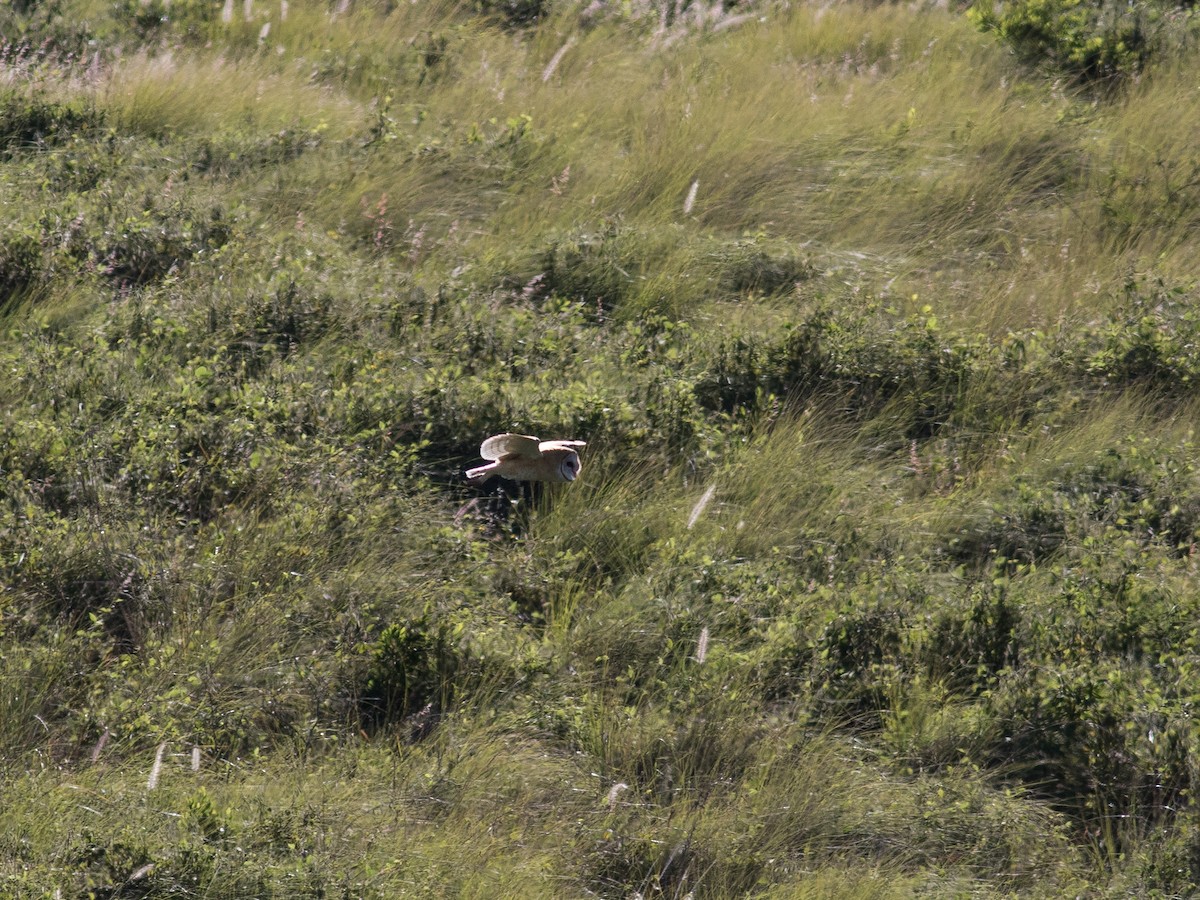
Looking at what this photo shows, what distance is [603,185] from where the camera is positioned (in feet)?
22.7

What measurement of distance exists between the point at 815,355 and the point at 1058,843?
2.30 meters

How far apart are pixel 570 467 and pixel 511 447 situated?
0.73 feet

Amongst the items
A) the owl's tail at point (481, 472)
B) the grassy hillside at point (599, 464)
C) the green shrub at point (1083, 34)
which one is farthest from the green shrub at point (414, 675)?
the green shrub at point (1083, 34)

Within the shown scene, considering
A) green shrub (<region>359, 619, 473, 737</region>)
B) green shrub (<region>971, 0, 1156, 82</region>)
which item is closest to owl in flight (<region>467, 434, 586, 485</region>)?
green shrub (<region>359, 619, 473, 737</region>)

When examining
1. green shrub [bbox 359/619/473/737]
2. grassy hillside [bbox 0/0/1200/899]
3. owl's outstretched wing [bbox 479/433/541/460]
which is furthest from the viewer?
owl's outstretched wing [bbox 479/433/541/460]

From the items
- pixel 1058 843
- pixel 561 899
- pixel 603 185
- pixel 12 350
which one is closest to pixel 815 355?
pixel 603 185

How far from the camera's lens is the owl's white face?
5090mm

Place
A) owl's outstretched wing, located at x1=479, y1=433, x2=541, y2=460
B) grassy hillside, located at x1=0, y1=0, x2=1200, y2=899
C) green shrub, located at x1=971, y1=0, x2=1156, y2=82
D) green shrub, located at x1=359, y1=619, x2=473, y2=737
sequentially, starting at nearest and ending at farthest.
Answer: grassy hillside, located at x1=0, y1=0, x2=1200, y2=899
green shrub, located at x1=359, y1=619, x2=473, y2=737
owl's outstretched wing, located at x1=479, y1=433, x2=541, y2=460
green shrub, located at x1=971, y1=0, x2=1156, y2=82

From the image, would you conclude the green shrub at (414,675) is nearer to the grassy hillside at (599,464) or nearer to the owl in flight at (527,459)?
the grassy hillside at (599,464)

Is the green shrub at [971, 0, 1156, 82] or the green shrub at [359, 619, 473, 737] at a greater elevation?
the green shrub at [971, 0, 1156, 82]

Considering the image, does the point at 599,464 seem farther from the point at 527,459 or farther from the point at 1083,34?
the point at 1083,34

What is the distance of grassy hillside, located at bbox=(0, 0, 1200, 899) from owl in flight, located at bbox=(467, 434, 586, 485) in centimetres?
9

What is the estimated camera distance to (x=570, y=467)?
201 inches

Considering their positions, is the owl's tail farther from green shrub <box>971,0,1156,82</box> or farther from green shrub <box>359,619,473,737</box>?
green shrub <box>971,0,1156,82</box>
